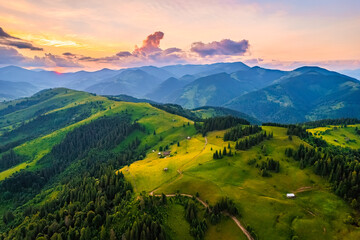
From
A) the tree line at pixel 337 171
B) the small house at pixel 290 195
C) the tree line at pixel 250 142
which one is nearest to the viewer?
the tree line at pixel 337 171

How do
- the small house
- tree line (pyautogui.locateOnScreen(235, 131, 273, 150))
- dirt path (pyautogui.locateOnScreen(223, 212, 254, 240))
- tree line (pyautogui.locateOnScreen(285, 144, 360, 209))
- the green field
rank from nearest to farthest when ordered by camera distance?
dirt path (pyautogui.locateOnScreen(223, 212, 254, 240))
the green field
tree line (pyautogui.locateOnScreen(285, 144, 360, 209))
the small house
tree line (pyautogui.locateOnScreen(235, 131, 273, 150))

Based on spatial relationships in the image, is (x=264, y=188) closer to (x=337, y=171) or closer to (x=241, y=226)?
(x=241, y=226)

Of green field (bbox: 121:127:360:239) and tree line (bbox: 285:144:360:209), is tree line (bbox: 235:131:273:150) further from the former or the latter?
tree line (bbox: 285:144:360:209)

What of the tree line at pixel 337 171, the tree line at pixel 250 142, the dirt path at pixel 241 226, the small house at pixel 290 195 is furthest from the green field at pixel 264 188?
the tree line at pixel 250 142

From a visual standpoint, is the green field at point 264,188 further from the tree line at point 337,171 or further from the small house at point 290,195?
the tree line at point 337,171

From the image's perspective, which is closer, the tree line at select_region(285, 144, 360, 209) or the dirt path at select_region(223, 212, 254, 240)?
the dirt path at select_region(223, 212, 254, 240)

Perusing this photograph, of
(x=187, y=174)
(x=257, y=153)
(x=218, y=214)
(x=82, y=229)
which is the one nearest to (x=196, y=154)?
(x=187, y=174)

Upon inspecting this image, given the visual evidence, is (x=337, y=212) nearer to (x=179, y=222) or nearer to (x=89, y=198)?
(x=179, y=222)

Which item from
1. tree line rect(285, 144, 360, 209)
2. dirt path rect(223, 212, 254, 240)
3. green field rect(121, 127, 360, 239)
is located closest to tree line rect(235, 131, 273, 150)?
green field rect(121, 127, 360, 239)
